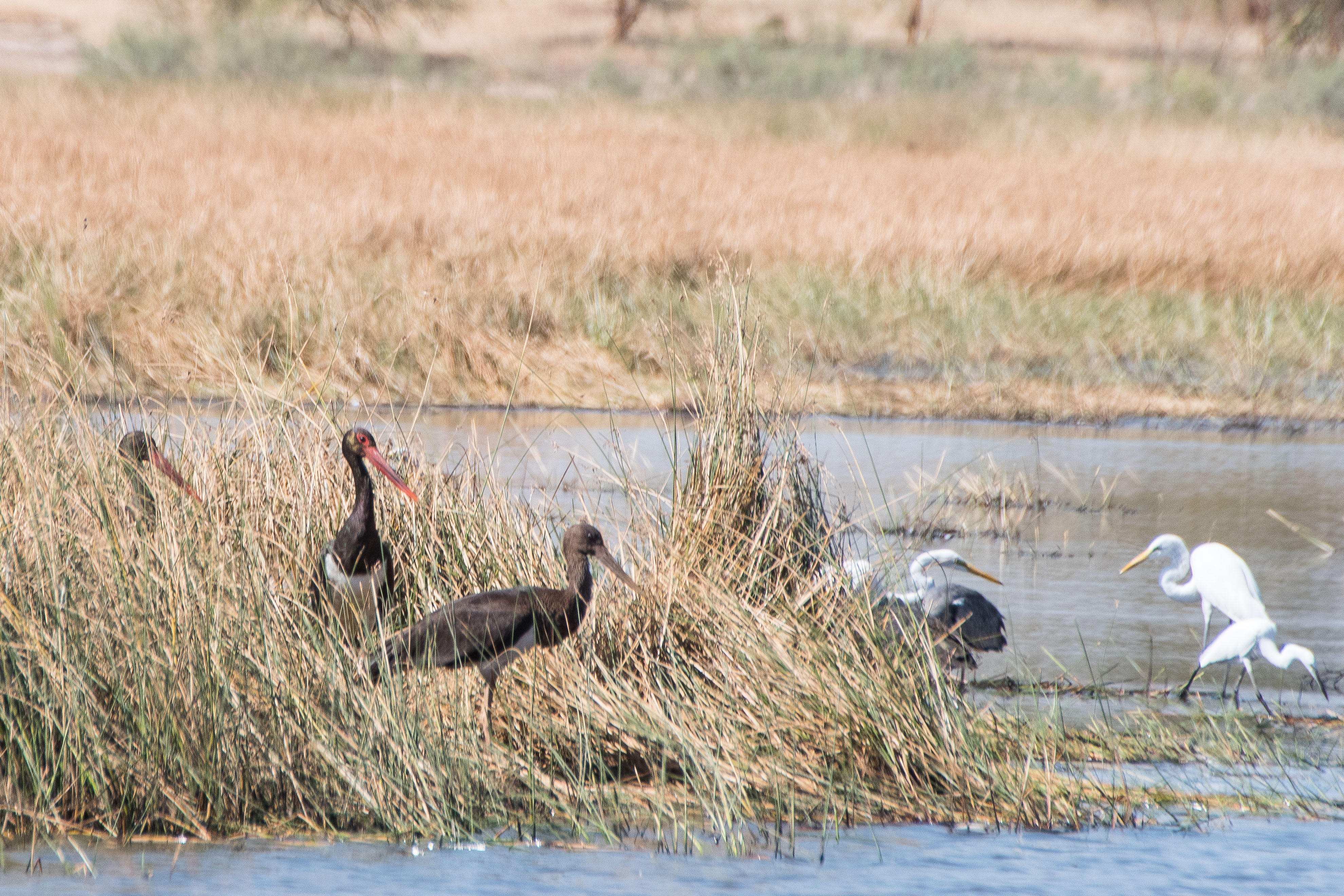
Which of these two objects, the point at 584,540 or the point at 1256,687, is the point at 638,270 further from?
the point at 584,540

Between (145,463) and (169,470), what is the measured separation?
0.28m

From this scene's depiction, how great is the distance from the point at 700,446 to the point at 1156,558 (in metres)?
2.59

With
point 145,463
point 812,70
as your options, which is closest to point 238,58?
point 812,70

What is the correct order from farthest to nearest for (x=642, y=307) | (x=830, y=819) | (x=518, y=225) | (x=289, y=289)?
(x=518, y=225) < (x=642, y=307) < (x=289, y=289) < (x=830, y=819)

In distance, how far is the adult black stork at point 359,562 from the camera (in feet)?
17.4

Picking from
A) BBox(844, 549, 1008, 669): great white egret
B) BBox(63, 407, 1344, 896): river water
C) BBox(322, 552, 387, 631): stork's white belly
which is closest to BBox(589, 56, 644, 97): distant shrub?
BBox(63, 407, 1344, 896): river water

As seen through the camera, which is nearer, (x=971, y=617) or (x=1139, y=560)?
(x=971, y=617)

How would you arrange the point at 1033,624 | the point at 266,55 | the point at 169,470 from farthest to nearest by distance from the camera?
1. the point at 266,55
2. the point at 1033,624
3. the point at 169,470

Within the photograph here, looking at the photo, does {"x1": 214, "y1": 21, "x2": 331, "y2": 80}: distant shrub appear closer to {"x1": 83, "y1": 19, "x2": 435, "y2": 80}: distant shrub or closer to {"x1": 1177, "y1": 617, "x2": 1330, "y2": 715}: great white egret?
{"x1": 83, "y1": 19, "x2": 435, "y2": 80}: distant shrub

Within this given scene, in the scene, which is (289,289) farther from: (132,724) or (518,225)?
(518,225)

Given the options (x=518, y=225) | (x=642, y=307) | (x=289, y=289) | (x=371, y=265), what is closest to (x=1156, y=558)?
(x=289, y=289)

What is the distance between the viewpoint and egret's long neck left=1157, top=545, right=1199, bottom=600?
6.68m

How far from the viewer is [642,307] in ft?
47.5

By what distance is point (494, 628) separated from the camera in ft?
15.9
